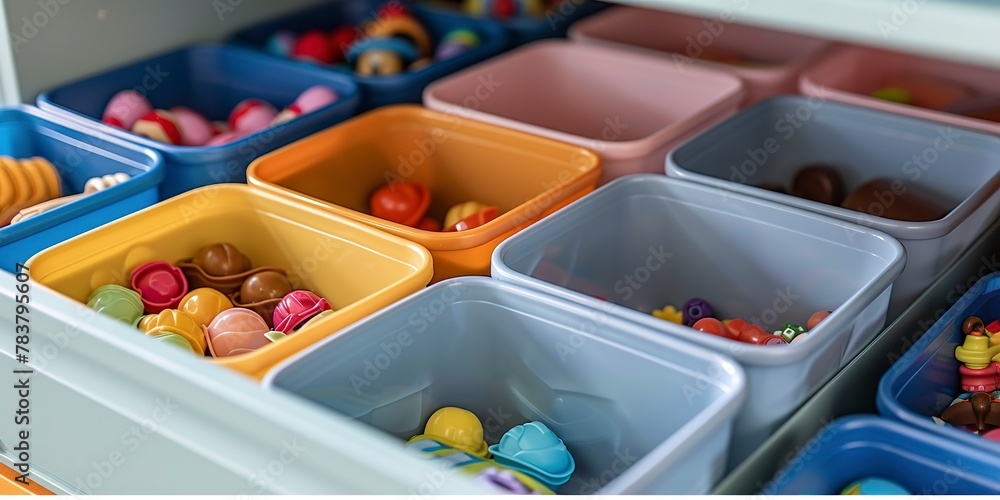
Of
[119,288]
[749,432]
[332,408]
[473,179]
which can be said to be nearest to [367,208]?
[473,179]

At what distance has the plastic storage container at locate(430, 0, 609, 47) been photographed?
1.56 m

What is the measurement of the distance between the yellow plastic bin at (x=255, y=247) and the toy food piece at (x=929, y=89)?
0.85 m

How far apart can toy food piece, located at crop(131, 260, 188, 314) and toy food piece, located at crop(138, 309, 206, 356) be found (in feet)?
0.13

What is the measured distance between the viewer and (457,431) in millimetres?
895

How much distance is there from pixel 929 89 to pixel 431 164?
2.44 ft

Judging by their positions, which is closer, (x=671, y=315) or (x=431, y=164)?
(x=671, y=315)

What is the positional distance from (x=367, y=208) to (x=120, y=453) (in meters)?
0.53

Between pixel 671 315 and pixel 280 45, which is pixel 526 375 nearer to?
pixel 671 315

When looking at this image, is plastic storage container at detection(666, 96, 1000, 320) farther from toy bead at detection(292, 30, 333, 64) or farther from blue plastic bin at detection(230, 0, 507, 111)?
toy bead at detection(292, 30, 333, 64)

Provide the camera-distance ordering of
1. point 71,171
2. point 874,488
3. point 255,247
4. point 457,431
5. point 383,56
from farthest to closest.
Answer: point 383,56 < point 71,171 < point 255,247 < point 457,431 < point 874,488

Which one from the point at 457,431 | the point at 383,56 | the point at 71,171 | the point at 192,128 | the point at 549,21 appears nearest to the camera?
the point at 457,431

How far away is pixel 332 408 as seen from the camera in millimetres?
836

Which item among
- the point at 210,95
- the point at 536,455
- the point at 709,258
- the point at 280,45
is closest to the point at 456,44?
the point at 280,45

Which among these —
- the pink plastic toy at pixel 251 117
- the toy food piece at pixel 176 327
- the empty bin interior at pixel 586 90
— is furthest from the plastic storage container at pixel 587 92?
the toy food piece at pixel 176 327
